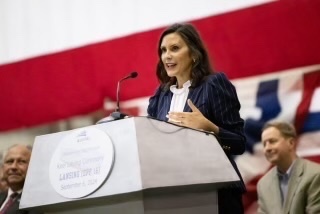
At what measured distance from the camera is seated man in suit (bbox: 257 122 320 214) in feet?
10.2

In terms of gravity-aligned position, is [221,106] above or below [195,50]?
below

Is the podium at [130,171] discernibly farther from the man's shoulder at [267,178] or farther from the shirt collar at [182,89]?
the man's shoulder at [267,178]

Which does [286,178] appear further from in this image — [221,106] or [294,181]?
[221,106]

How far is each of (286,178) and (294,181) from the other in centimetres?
12

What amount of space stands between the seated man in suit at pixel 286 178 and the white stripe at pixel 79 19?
81cm

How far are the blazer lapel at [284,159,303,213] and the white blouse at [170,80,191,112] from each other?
1448mm

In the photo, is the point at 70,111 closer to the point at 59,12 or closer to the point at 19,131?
the point at 19,131

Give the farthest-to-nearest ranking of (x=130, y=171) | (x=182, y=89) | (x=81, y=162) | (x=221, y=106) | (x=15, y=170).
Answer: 1. (x=15, y=170)
2. (x=182, y=89)
3. (x=221, y=106)
4. (x=81, y=162)
5. (x=130, y=171)

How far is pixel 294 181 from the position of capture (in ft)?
10.6

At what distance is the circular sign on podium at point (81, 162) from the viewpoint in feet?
5.01

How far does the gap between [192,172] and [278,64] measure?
205cm

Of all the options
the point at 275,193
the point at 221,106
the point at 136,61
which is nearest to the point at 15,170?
the point at 136,61

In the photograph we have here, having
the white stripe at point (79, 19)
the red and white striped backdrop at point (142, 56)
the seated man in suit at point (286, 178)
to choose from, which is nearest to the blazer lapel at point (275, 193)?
the seated man in suit at point (286, 178)

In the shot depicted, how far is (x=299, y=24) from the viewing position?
344cm
